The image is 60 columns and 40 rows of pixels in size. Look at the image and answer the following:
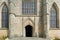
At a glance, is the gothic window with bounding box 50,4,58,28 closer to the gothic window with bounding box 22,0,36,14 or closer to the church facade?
the church facade

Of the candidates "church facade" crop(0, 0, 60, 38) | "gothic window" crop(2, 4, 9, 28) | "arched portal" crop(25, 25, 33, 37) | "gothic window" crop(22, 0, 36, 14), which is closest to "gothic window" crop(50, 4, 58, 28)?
"church facade" crop(0, 0, 60, 38)

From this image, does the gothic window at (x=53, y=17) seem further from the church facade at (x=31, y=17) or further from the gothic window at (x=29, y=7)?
the gothic window at (x=29, y=7)

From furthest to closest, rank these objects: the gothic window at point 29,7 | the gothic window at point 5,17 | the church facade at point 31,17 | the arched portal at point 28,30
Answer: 1. the arched portal at point 28,30
2. the gothic window at point 29,7
3. the gothic window at point 5,17
4. the church facade at point 31,17

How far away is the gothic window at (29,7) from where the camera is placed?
3176 cm

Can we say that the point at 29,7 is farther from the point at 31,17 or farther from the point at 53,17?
the point at 53,17

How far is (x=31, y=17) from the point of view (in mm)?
31344

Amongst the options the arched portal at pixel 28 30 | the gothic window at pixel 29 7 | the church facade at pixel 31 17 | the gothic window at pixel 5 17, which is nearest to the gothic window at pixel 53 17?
the church facade at pixel 31 17

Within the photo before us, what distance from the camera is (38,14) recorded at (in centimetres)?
3136

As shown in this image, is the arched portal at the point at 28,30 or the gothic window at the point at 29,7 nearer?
the gothic window at the point at 29,7

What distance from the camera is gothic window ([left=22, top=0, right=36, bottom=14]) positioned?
31759 mm

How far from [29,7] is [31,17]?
1.69 meters

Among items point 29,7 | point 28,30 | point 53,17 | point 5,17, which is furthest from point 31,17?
point 5,17

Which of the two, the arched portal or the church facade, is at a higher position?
the church facade

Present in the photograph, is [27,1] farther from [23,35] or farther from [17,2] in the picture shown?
[23,35]
